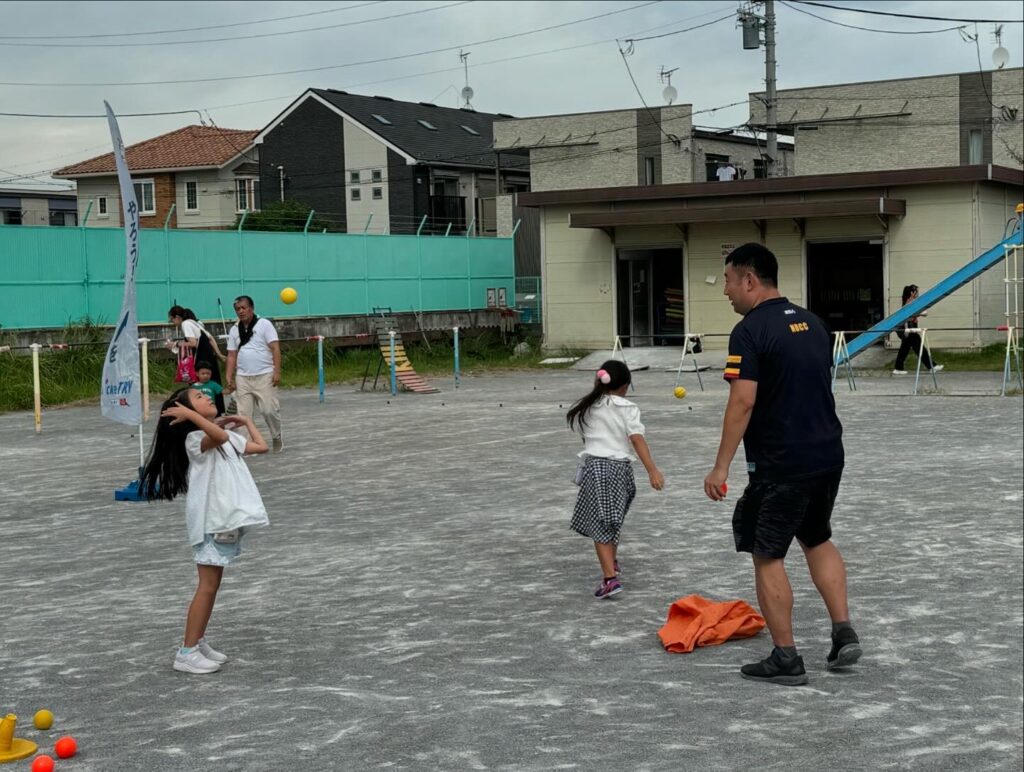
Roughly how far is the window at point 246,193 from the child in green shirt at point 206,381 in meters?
41.0

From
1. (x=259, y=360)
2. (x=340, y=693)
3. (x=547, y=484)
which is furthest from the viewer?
(x=259, y=360)

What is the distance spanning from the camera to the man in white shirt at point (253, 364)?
15.1 meters

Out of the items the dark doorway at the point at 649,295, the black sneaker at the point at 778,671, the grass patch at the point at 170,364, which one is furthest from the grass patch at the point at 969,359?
the black sneaker at the point at 778,671

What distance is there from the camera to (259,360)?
1516cm

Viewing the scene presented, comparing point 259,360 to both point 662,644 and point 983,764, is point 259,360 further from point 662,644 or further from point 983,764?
point 983,764

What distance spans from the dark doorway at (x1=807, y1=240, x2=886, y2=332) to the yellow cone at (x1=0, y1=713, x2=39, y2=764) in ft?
101

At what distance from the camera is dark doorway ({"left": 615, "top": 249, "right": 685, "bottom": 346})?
35969mm

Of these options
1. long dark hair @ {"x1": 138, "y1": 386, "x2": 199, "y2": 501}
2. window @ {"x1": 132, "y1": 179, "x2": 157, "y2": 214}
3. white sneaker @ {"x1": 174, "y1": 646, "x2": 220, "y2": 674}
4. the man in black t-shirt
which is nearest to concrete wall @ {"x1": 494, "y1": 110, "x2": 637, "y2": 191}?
window @ {"x1": 132, "y1": 179, "x2": 157, "y2": 214}

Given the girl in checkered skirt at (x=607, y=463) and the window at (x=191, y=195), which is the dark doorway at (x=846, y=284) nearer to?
the girl in checkered skirt at (x=607, y=463)

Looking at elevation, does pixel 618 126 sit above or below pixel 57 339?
above

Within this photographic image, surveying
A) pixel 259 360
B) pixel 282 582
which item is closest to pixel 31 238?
pixel 259 360

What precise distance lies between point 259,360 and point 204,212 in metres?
43.2

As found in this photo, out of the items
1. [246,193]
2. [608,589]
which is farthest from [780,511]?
[246,193]

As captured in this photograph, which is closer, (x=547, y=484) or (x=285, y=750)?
(x=285, y=750)
